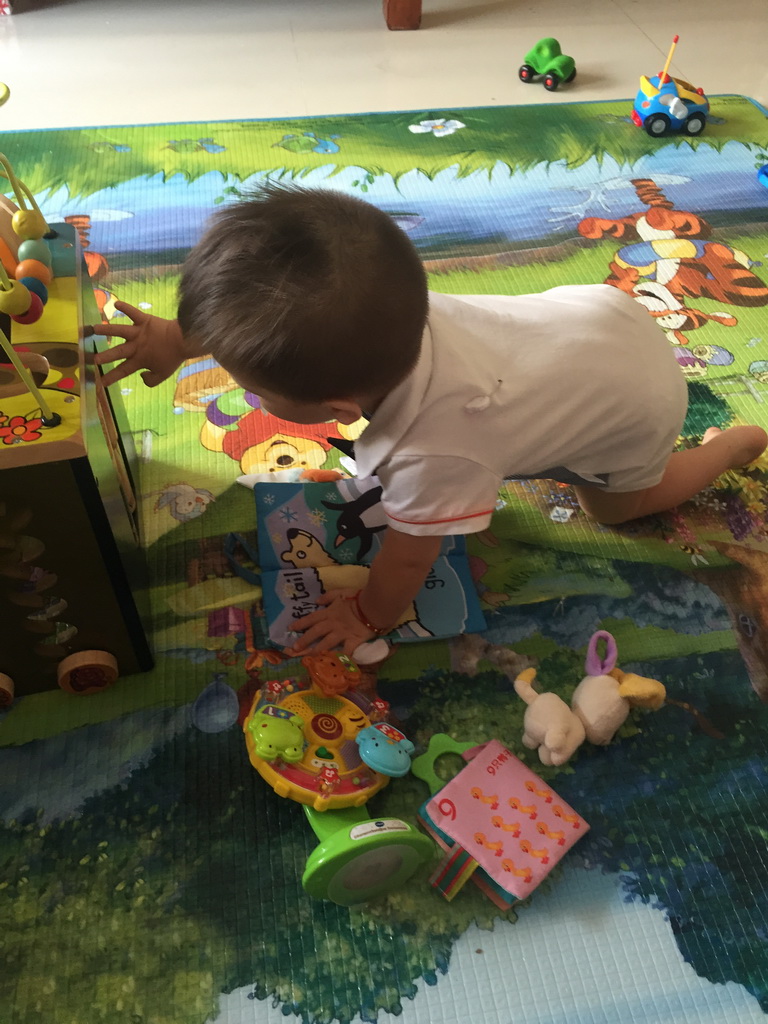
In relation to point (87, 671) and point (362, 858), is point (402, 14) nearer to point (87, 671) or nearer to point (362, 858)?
point (87, 671)

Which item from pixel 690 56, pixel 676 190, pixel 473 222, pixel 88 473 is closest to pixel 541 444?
pixel 88 473

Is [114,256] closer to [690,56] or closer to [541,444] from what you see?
[541,444]

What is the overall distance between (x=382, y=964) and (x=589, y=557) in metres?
0.46

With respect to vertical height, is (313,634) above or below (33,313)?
below

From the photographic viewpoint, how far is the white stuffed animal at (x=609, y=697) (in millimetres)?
742

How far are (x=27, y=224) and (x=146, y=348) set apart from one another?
0.15 m

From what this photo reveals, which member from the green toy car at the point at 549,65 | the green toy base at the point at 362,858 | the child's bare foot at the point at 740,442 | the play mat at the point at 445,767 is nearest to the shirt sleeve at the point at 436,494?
the play mat at the point at 445,767

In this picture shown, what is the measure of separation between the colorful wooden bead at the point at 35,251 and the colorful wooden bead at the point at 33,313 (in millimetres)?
50

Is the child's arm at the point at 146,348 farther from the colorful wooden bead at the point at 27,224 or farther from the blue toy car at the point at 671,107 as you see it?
the blue toy car at the point at 671,107

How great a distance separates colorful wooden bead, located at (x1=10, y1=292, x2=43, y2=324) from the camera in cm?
59

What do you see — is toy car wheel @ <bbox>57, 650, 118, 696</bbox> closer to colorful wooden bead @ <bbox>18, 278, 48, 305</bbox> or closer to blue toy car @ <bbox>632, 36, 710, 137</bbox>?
colorful wooden bead @ <bbox>18, 278, 48, 305</bbox>

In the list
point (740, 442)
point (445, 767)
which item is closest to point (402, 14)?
point (740, 442)

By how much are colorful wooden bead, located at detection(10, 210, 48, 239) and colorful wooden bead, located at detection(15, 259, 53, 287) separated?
0.10 feet

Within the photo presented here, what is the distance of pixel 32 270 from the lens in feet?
2.05
